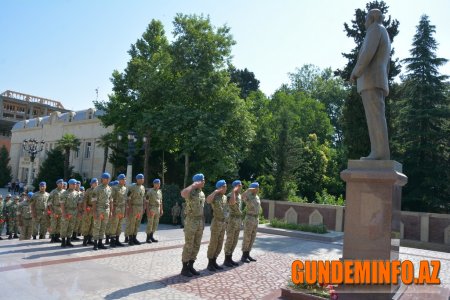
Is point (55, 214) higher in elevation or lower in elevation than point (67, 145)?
lower

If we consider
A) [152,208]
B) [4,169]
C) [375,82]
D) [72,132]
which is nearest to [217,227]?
[152,208]

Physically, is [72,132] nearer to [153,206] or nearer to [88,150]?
[88,150]

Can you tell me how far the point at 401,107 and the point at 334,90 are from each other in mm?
26740

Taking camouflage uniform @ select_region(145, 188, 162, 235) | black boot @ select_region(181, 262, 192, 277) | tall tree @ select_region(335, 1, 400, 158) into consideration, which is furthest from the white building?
black boot @ select_region(181, 262, 192, 277)

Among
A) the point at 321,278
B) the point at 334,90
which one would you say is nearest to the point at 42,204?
the point at 321,278

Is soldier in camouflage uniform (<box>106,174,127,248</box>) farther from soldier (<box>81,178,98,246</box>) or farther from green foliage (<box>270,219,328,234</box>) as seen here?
green foliage (<box>270,219,328,234</box>)

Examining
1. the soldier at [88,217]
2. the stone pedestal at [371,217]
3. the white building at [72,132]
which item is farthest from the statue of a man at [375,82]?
the white building at [72,132]

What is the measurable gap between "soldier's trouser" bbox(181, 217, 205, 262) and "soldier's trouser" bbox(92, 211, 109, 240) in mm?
3534

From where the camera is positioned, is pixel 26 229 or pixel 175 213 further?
pixel 175 213

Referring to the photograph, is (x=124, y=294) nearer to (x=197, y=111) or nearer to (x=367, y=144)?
(x=197, y=111)

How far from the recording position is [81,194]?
38.5 feet

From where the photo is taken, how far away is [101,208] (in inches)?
420

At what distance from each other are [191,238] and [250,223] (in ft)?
7.71

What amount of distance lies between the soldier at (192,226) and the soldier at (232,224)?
1.15 metres
